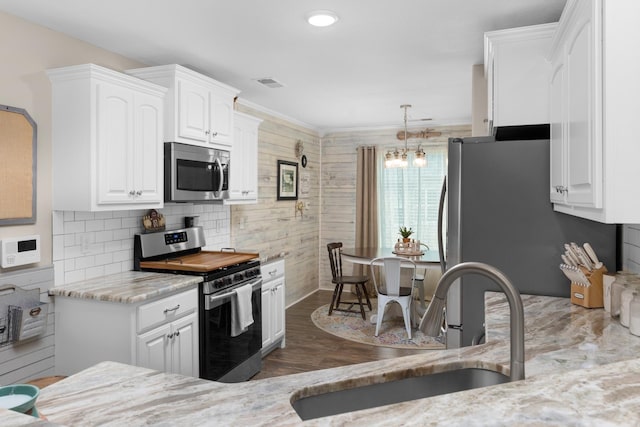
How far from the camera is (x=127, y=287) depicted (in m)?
2.67

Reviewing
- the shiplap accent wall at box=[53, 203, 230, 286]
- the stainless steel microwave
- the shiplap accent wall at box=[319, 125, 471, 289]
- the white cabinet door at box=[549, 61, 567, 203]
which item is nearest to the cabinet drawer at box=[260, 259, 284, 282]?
the stainless steel microwave

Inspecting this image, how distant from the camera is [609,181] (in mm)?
1294

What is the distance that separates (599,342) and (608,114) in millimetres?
850

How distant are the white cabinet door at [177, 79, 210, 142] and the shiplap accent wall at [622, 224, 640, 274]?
2781 mm

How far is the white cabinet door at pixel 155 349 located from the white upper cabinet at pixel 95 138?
2.68 feet

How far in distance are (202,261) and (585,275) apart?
Answer: 2.53m

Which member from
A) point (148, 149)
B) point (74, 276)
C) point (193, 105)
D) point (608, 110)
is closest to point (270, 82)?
point (193, 105)

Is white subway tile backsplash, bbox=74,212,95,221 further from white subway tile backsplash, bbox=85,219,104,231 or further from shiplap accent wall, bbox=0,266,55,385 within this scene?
shiplap accent wall, bbox=0,266,55,385

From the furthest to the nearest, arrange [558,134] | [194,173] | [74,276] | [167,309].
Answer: [194,173] → [74,276] → [167,309] → [558,134]

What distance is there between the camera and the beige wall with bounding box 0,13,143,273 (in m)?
2.43

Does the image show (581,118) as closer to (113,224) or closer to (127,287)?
(127,287)

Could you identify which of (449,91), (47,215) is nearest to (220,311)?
(47,215)

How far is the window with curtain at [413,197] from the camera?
6.20 metres

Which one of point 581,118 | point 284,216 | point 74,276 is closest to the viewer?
point 581,118
